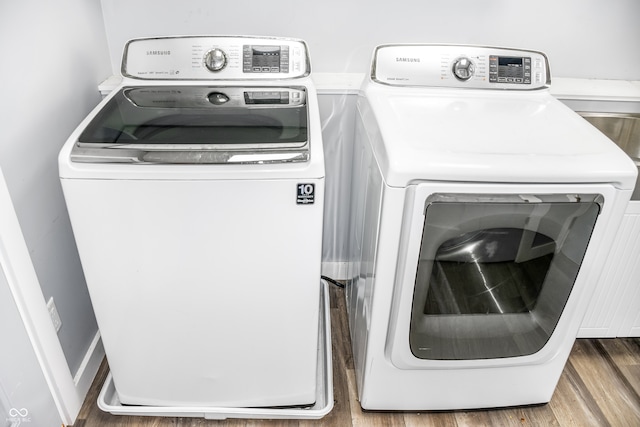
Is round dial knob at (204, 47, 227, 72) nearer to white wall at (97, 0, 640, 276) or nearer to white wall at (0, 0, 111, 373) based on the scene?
white wall at (97, 0, 640, 276)

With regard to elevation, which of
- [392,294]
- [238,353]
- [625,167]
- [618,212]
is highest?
[625,167]

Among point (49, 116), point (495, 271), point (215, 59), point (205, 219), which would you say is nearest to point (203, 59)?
point (215, 59)

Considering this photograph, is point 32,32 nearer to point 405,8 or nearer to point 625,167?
point 405,8

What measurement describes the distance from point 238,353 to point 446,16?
1.43 meters

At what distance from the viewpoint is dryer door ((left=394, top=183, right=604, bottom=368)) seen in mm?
1276

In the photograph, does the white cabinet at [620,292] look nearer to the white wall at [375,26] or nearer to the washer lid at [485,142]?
the washer lid at [485,142]

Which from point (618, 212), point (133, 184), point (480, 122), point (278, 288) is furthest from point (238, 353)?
point (618, 212)

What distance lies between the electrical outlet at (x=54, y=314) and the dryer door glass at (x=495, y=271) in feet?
3.50

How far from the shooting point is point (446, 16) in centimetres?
190

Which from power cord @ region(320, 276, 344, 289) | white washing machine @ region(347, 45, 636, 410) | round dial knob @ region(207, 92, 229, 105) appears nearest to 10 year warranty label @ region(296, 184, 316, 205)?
white washing machine @ region(347, 45, 636, 410)

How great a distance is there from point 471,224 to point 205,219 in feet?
2.25

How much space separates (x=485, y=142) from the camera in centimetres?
129

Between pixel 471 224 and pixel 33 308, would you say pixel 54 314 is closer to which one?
pixel 33 308

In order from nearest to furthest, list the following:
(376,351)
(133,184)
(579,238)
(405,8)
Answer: (133,184) < (579,238) < (376,351) < (405,8)
